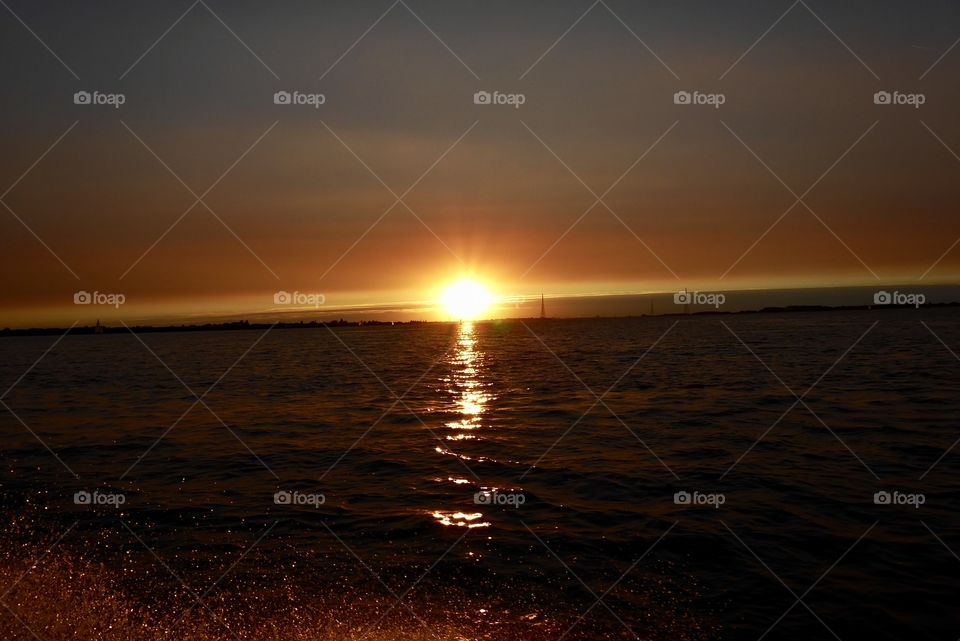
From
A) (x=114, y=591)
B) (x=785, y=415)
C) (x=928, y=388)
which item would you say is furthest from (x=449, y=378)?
(x=114, y=591)

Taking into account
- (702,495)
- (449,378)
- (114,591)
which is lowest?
(114,591)

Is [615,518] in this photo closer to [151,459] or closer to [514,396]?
[151,459]

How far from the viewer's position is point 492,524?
11.7 meters

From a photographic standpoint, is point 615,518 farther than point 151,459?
No

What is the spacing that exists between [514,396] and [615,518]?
19.2m

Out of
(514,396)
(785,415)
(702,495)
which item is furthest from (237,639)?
(514,396)

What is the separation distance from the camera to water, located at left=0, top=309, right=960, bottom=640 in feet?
26.3

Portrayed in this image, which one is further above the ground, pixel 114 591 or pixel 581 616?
pixel 114 591

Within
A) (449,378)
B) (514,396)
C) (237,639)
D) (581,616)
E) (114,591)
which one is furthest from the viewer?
(449,378)

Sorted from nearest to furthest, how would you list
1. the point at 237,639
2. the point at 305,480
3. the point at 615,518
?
the point at 237,639 < the point at 615,518 < the point at 305,480

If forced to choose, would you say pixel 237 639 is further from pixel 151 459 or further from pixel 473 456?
pixel 151 459

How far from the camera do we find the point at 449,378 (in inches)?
1634

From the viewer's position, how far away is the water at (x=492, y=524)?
8008 mm

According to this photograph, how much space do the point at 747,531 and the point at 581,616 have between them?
14.5 ft
